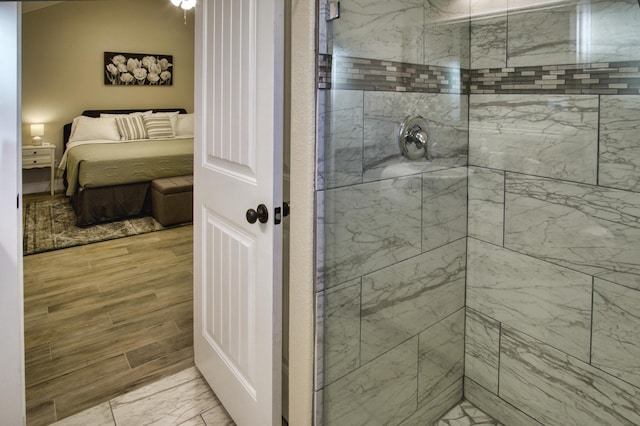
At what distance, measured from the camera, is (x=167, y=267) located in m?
3.53

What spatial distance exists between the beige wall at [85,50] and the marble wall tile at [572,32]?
6.01m

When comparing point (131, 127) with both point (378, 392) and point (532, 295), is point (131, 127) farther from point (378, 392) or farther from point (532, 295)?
point (532, 295)

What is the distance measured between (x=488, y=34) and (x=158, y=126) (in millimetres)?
5345

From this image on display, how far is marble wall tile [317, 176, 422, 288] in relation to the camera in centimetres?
145

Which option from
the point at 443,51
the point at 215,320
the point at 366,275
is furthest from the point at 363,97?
the point at 215,320

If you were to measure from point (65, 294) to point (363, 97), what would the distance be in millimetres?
2601

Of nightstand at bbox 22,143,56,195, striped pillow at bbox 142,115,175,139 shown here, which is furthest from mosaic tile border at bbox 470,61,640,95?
nightstand at bbox 22,143,56,195

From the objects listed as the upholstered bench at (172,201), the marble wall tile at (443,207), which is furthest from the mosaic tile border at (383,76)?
the upholstered bench at (172,201)

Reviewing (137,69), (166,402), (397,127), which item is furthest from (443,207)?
(137,69)

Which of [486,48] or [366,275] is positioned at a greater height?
[486,48]

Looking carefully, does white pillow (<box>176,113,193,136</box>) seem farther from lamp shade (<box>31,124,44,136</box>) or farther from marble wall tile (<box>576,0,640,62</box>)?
marble wall tile (<box>576,0,640,62</box>)

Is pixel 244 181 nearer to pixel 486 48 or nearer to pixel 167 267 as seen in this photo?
pixel 486 48

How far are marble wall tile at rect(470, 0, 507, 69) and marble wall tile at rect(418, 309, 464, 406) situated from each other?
1014 mm

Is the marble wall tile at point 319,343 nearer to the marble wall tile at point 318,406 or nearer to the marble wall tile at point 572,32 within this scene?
the marble wall tile at point 318,406
